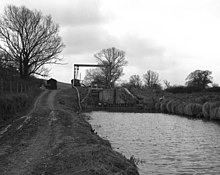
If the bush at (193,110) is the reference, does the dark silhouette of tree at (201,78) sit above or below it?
above

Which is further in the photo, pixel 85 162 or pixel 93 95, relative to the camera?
pixel 93 95

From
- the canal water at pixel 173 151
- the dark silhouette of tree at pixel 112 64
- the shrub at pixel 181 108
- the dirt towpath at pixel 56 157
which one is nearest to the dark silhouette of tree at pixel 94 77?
the dark silhouette of tree at pixel 112 64

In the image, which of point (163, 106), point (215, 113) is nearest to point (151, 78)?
point (163, 106)

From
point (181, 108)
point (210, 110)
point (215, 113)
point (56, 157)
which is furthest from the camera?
point (181, 108)

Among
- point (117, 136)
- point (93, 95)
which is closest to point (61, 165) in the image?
point (117, 136)

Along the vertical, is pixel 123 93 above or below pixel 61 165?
above

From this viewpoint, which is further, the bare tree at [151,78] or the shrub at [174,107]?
the bare tree at [151,78]

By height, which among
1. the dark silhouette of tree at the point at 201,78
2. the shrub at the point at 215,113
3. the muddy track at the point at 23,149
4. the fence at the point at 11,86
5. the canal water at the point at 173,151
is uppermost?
the dark silhouette of tree at the point at 201,78

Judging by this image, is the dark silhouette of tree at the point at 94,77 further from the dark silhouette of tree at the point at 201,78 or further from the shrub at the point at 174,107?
the shrub at the point at 174,107

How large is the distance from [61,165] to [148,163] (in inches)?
247

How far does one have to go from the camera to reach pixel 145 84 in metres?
136

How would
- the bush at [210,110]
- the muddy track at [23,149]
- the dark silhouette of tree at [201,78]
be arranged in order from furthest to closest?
the dark silhouette of tree at [201,78] → the bush at [210,110] → the muddy track at [23,149]

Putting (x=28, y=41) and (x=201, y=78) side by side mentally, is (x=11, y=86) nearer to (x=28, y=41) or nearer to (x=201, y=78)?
(x=28, y=41)

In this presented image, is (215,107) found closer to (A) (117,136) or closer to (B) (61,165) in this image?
(A) (117,136)
